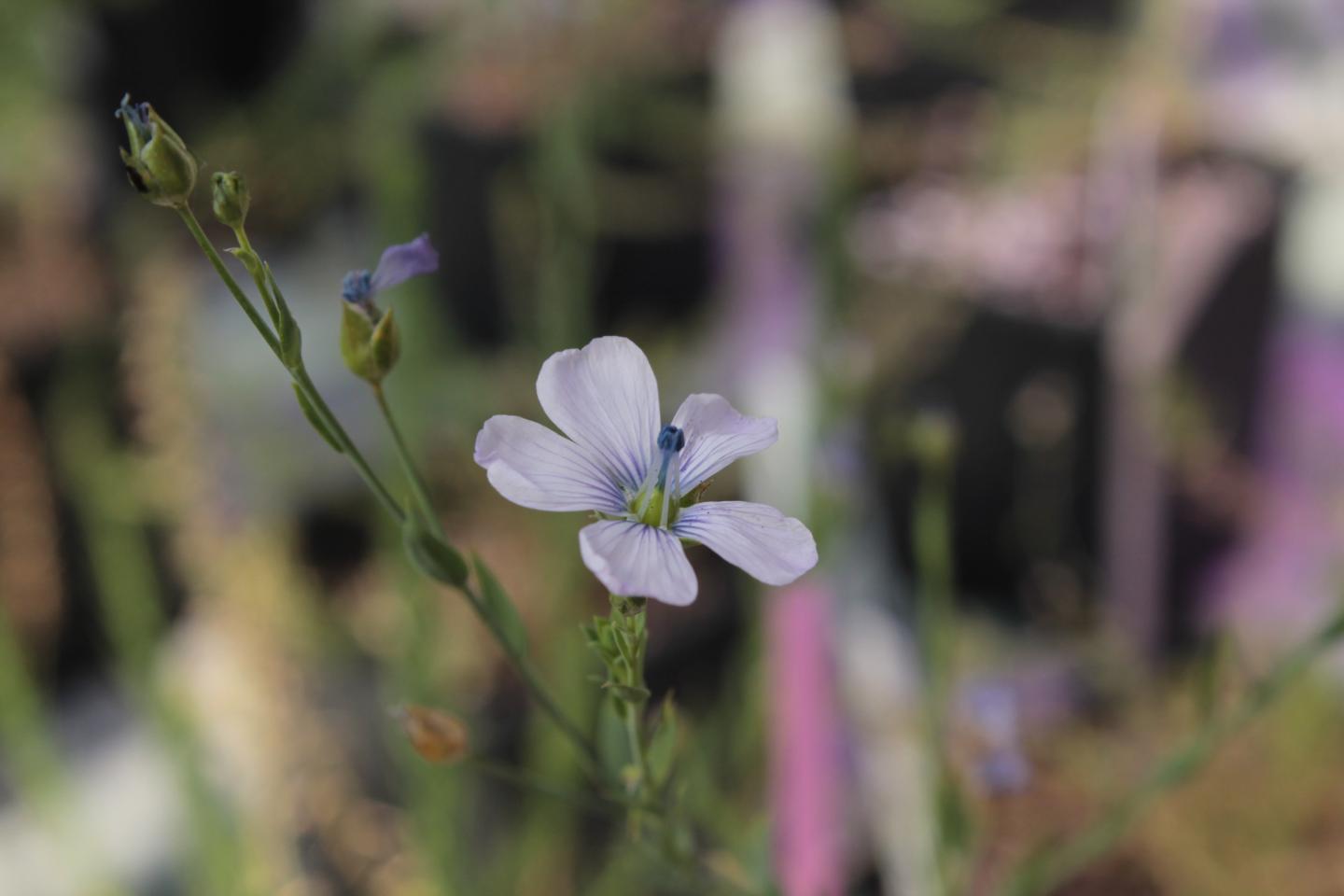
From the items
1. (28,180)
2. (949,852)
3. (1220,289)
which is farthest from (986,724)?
(28,180)

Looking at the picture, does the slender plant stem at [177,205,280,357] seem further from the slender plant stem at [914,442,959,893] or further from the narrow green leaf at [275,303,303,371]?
the slender plant stem at [914,442,959,893]

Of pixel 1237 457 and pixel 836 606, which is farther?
pixel 1237 457

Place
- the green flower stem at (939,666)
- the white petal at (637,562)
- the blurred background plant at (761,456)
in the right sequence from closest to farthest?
the white petal at (637,562) < the green flower stem at (939,666) < the blurred background plant at (761,456)

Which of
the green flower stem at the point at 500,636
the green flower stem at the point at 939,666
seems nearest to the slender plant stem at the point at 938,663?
the green flower stem at the point at 939,666

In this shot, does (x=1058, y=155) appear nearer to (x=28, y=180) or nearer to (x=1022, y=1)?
(x=1022, y=1)

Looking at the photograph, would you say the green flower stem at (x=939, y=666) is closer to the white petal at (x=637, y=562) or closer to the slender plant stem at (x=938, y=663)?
the slender plant stem at (x=938, y=663)

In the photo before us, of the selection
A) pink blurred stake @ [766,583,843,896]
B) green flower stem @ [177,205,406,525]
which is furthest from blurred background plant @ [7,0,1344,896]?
green flower stem @ [177,205,406,525]
